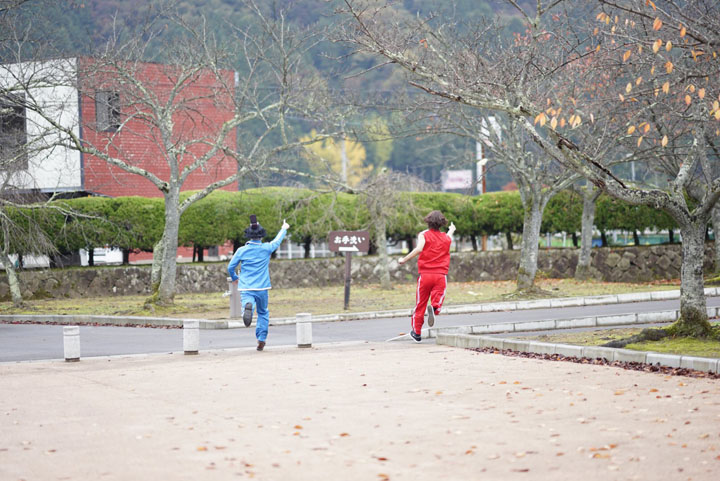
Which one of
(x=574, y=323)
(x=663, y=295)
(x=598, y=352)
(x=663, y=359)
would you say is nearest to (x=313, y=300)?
→ (x=663, y=295)

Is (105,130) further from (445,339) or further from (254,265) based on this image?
(445,339)

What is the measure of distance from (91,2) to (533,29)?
25.4m

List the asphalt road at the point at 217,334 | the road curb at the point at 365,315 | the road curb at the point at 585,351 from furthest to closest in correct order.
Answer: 1. the road curb at the point at 365,315
2. the asphalt road at the point at 217,334
3. the road curb at the point at 585,351

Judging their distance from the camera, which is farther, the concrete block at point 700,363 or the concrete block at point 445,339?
the concrete block at point 445,339

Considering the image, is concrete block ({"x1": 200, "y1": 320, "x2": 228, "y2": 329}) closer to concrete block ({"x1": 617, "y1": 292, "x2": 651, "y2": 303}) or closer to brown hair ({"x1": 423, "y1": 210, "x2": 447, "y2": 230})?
brown hair ({"x1": 423, "y1": 210, "x2": 447, "y2": 230})

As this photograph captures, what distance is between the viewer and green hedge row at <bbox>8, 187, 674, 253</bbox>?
95.6ft

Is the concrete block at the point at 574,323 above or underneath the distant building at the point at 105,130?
underneath

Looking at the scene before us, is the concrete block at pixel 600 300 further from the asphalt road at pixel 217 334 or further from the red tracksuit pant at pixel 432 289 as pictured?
the red tracksuit pant at pixel 432 289

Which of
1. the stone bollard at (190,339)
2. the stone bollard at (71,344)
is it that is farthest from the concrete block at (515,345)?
the stone bollard at (71,344)

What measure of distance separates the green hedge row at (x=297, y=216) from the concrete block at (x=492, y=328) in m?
13.6

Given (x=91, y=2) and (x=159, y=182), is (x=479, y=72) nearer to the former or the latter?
(x=159, y=182)

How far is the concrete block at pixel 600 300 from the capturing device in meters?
21.1

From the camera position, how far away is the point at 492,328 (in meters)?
15.0

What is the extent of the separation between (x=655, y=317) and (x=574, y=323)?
155 centimetres
